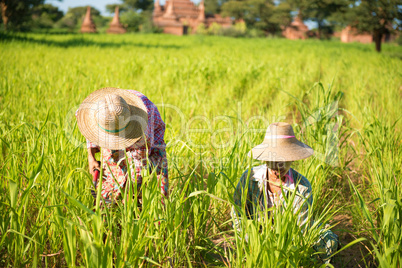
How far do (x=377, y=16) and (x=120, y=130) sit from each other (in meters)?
17.2

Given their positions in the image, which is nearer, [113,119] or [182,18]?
[113,119]

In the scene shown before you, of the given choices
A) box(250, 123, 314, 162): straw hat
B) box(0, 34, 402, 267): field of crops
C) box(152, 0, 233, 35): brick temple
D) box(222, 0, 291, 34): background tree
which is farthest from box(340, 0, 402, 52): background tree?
box(222, 0, 291, 34): background tree

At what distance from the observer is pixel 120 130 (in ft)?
5.26

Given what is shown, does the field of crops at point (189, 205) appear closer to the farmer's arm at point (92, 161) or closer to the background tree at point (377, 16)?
the farmer's arm at point (92, 161)

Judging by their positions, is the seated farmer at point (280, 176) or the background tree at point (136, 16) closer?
the seated farmer at point (280, 176)

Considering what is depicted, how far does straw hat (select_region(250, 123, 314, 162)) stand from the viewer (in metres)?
1.58

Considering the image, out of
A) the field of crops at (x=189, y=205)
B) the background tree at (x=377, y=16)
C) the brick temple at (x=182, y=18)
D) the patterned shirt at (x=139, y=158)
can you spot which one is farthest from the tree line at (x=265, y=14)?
the patterned shirt at (x=139, y=158)

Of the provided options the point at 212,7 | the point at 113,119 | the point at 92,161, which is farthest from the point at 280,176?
the point at 212,7

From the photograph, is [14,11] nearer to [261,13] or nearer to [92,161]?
[92,161]

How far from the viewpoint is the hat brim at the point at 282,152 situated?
157 centimetres

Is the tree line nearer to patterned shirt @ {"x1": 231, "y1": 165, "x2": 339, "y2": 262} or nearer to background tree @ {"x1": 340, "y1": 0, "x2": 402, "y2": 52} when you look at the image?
background tree @ {"x1": 340, "y1": 0, "x2": 402, "y2": 52}

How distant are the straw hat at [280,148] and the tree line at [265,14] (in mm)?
15461

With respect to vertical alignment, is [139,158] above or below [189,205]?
above

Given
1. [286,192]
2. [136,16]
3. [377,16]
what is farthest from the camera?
[136,16]
